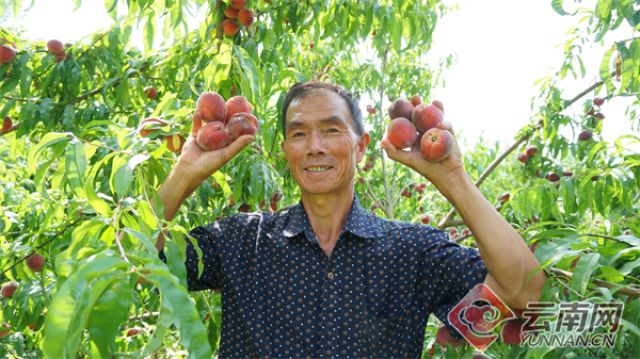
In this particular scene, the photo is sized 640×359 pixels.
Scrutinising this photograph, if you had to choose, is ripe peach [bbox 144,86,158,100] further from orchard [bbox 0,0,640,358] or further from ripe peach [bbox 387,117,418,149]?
ripe peach [bbox 387,117,418,149]

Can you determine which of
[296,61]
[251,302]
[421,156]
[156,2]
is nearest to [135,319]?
[251,302]

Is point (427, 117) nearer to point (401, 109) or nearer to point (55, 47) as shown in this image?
point (401, 109)

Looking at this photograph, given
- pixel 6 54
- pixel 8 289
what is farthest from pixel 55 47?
pixel 8 289

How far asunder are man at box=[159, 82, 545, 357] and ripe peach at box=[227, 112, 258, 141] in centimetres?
6

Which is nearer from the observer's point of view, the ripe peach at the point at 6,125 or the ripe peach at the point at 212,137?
the ripe peach at the point at 212,137

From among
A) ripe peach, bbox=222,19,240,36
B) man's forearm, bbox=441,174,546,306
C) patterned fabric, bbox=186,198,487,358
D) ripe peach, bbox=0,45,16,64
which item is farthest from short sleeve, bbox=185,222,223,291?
ripe peach, bbox=0,45,16,64

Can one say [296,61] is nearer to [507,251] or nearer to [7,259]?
[7,259]

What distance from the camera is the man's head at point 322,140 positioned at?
1983 millimetres

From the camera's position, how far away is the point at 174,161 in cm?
180

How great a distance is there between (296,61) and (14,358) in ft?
11.2

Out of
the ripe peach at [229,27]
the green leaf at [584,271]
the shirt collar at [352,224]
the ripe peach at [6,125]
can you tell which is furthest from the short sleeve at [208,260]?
the ripe peach at [6,125]

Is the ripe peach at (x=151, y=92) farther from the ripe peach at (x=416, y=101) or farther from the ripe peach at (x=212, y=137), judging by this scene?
the ripe peach at (x=416, y=101)

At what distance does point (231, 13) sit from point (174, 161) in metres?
1.04

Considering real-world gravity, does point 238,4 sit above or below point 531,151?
above
